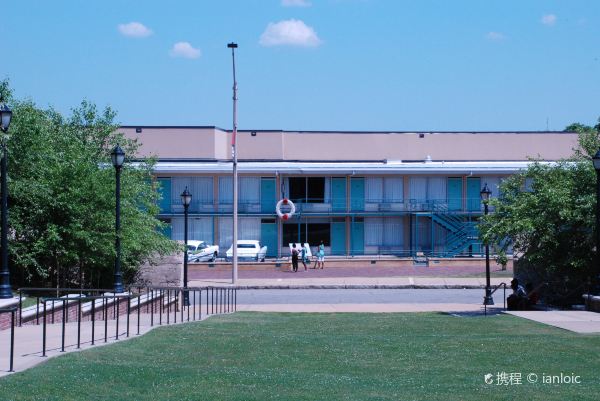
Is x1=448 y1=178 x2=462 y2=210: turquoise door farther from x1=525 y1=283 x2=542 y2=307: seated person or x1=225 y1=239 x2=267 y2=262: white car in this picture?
x1=525 y1=283 x2=542 y2=307: seated person

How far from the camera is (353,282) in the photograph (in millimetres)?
43844

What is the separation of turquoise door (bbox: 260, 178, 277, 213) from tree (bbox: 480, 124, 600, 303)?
33.3m

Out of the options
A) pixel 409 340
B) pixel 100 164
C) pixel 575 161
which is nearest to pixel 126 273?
pixel 100 164

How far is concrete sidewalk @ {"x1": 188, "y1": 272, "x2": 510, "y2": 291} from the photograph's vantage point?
42.0 metres

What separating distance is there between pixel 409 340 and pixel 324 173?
44.9 metres

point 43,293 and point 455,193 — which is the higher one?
point 455,193

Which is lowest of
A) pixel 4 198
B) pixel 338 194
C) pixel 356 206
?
pixel 4 198

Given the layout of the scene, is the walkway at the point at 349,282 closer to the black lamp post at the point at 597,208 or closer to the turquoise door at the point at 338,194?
the turquoise door at the point at 338,194

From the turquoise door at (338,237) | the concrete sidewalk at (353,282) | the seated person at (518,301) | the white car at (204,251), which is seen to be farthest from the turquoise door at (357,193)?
the seated person at (518,301)

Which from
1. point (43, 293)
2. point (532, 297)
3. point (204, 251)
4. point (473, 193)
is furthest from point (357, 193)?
point (43, 293)

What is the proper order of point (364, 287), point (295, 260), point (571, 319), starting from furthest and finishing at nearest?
point (295, 260), point (364, 287), point (571, 319)

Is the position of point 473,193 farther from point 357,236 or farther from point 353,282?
point 353,282

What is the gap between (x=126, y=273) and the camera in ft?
103

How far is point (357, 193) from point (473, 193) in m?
7.85
